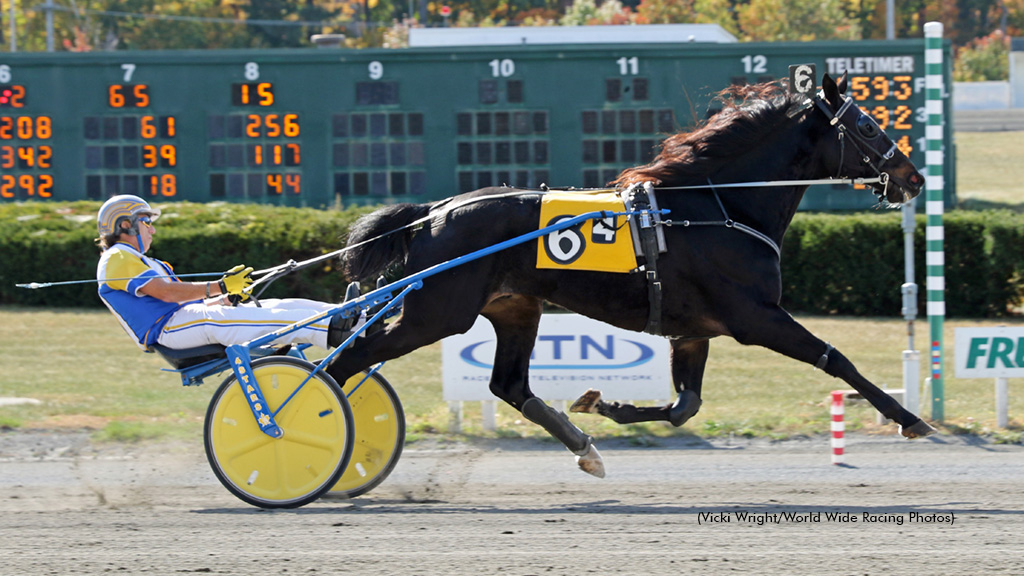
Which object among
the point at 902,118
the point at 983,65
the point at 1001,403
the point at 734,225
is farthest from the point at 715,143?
the point at 983,65

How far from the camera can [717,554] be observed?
477 cm

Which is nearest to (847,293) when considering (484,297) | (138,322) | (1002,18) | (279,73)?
(279,73)

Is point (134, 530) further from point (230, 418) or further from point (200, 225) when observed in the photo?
point (200, 225)

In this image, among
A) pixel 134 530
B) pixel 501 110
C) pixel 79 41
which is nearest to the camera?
pixel 134 530

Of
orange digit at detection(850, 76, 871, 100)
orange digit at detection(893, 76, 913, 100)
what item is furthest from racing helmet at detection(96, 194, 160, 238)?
orange digit at detection(893, 76, 913, 100)

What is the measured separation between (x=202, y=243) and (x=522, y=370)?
831cm

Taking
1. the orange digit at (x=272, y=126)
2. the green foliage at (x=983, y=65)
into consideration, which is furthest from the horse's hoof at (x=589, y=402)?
the green foliage at (x=983, y=65)

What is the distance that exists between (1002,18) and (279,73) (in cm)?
4175

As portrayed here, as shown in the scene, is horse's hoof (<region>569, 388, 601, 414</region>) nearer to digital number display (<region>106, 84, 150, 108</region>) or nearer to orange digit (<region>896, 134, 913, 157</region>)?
orange digit (<region>896, 134, 913, 157</region>)

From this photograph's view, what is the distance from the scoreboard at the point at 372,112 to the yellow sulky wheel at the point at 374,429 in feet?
28.8

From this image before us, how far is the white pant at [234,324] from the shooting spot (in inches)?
224

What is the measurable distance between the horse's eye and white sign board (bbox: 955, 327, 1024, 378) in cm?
271

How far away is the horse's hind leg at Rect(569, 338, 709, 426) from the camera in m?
6.05

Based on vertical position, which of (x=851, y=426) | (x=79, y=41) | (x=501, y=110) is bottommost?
(x=851, y=426)
